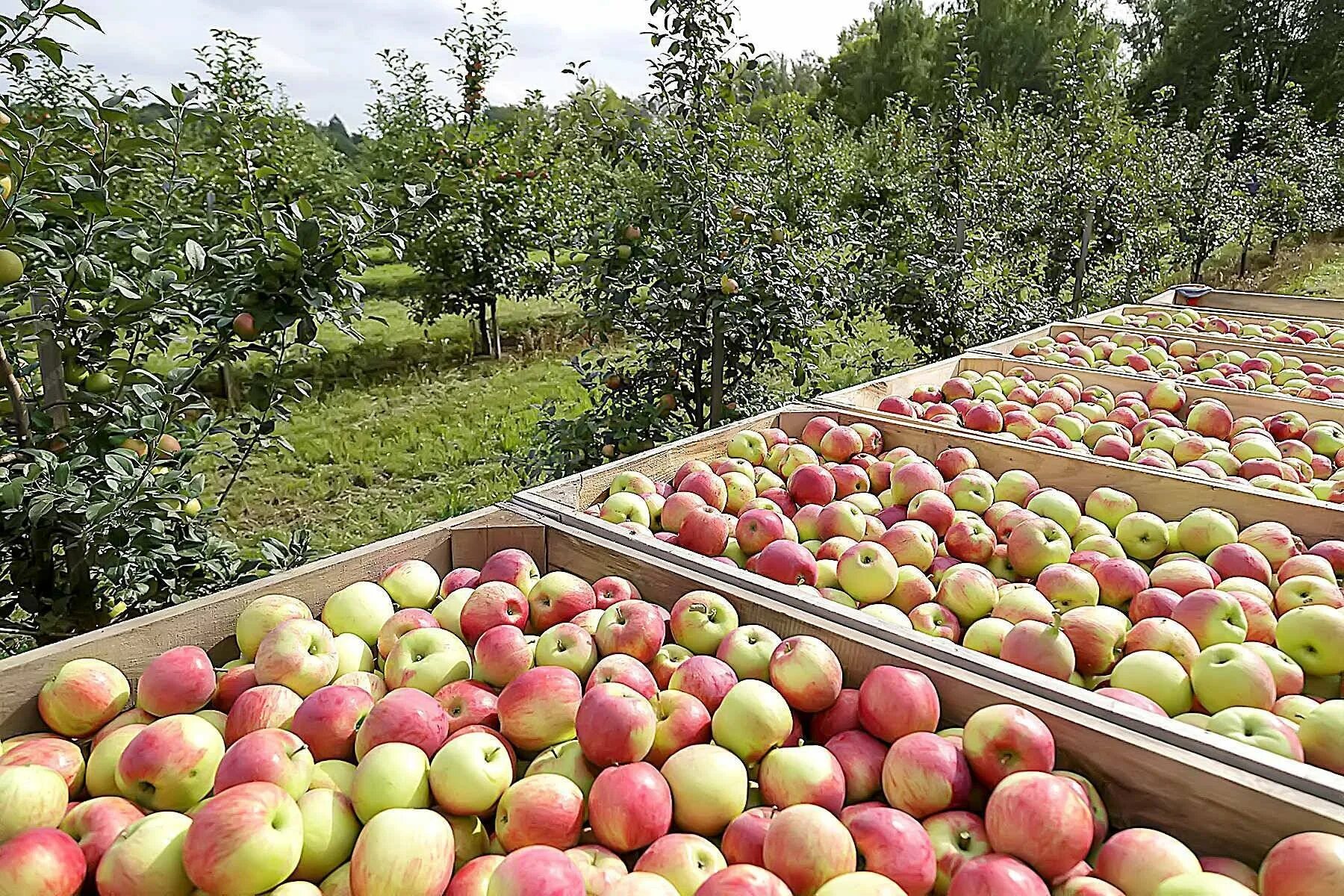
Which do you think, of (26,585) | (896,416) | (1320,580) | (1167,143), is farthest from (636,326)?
(1167,143)

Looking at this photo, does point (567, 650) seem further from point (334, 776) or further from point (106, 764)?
point (106, 764)

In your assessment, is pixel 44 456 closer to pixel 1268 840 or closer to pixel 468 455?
pixel 1268 840

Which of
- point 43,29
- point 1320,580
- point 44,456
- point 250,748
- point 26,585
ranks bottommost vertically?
point 26,585

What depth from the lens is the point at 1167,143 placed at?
10.1 meters

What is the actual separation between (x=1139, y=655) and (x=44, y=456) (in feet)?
6.87

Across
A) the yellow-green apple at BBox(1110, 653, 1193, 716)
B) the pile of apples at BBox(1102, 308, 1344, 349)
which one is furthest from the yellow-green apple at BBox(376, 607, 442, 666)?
the pile of apples at BBox(1102, 308, 1344, 349)

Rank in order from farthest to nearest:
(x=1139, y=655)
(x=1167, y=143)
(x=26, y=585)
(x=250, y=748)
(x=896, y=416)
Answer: (x=1167, y=143)
(x=896, y=416)
(x=26, y=585)
(x=1139, y=655)
(x=250, y=748)

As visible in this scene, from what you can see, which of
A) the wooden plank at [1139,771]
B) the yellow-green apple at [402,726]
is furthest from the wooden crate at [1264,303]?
the yellow-green apple at [402,726]

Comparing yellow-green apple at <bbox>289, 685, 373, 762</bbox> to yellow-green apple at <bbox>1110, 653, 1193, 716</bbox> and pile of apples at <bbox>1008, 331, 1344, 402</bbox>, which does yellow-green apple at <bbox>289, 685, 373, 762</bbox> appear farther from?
pile of apples at <bbox>1008, 331, 1344, 402</bbox>

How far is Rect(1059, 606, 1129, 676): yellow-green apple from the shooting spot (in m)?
1.52

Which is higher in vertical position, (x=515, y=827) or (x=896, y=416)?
(x=896, y=416)

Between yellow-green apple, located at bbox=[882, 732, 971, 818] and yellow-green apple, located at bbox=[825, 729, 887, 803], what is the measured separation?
42 mm

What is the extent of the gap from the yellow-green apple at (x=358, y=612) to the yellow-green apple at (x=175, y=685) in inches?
9.8

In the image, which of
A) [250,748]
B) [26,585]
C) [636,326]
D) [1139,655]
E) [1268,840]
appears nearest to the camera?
[1268,840]
